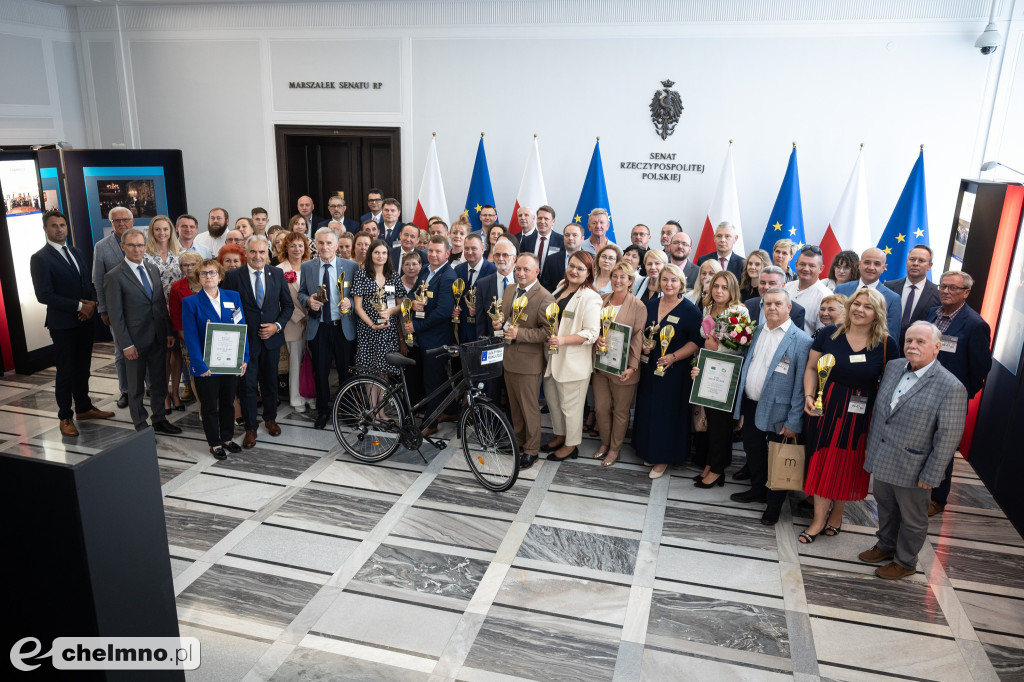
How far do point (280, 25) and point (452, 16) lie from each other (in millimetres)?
2072

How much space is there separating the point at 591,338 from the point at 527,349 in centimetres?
44

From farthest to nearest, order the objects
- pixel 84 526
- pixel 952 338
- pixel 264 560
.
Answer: pixel 952 338
pixel 264 560
pixel 84 526

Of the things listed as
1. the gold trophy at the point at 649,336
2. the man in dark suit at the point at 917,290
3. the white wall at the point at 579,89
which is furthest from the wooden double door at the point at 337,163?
the man in dark suit at the point at 917,290

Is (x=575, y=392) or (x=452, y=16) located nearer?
(x=575, y=392)

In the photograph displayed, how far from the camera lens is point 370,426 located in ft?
15.4

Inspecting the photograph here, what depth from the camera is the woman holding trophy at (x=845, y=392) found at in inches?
139

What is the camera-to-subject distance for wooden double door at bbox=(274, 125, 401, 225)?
780 centimetres

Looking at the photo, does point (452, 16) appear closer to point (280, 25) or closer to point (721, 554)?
point (280, 25)

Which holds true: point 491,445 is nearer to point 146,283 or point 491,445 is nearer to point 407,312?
point 407,312

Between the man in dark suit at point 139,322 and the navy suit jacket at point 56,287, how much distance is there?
43cm

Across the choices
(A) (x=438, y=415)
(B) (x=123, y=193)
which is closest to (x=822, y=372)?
(A) (x=438, y=415)

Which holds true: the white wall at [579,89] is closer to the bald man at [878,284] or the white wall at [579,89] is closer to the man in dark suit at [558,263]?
the man in dark suit at [558,263]

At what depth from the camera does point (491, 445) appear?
173 inches

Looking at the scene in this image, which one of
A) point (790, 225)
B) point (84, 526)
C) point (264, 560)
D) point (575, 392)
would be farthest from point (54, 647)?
point (790, 225)
